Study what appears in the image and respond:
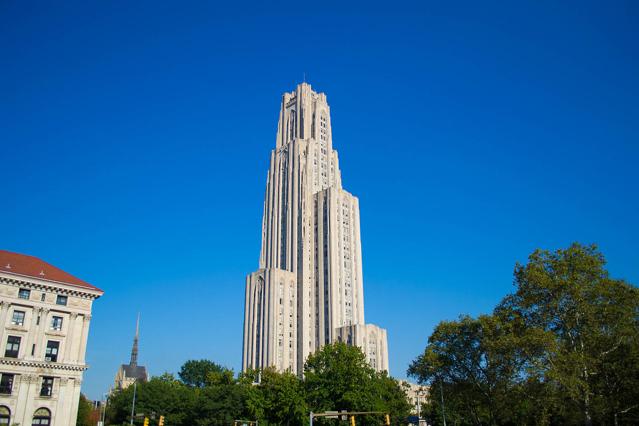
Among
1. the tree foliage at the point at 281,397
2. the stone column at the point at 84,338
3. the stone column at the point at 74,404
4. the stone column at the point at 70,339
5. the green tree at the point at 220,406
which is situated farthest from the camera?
the green tree at the point at 220,406

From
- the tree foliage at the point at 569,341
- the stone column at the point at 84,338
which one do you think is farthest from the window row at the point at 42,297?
the tree foliage at the point at 569,341

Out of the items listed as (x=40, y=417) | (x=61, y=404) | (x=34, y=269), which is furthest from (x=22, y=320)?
(x=40, y=417)

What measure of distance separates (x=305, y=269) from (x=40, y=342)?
85900mm

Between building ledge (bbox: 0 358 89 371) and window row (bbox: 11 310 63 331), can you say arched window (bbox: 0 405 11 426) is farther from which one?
window row (bbox: 11 310 63 331)

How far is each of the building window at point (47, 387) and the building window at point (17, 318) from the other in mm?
7380

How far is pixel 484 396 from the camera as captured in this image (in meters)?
63.6

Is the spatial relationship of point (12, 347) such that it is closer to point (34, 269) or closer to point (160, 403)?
point (34, 269)

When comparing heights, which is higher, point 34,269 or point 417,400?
point 34,269

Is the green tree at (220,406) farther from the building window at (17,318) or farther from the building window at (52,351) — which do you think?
the building window at (17,318)

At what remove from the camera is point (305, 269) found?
14525cm

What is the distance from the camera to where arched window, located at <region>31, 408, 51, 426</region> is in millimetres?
62375

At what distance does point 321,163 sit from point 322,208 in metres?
20.0

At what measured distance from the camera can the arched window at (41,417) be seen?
205 ft

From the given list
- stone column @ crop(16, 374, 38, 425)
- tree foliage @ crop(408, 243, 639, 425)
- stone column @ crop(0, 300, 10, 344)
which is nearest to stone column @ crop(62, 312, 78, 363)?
stone column @ crop(16, 374, 38, 425)
